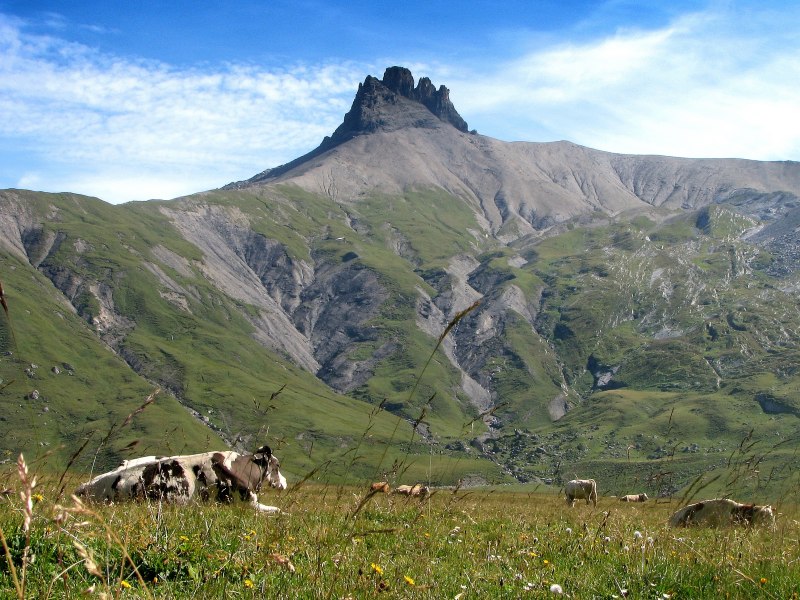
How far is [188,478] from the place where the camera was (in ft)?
53.2

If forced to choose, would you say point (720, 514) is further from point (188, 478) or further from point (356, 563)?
point (188, 478)

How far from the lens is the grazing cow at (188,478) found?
16.0 meters

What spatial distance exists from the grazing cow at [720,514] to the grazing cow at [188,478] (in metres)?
9.60

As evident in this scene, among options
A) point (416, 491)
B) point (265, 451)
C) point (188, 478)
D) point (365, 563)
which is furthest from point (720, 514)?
point (188, 478)

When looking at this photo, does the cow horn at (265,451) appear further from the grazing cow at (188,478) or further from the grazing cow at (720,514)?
the grazing cow at (720,514)

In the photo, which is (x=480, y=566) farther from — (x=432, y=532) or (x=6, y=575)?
(x=6, y=575)

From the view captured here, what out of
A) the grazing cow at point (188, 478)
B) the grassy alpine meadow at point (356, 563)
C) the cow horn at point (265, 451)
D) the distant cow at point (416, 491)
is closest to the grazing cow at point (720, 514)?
the grassy alpine meadow at point (356, 563)

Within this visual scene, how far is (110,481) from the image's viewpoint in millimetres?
16828

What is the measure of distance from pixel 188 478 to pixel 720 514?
Result: 40.2 feet

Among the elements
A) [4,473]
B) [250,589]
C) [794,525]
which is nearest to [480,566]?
[250,589]

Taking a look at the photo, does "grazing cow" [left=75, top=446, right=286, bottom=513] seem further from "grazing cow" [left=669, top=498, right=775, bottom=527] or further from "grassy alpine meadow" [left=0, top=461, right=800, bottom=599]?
"grazing cow" [left=669, top=498, right=775, bottom=527]

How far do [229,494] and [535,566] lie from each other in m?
8.91

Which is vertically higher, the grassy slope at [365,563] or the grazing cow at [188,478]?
the grassy slope at [365,563]

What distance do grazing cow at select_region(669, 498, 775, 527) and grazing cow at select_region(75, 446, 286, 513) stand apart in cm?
960
